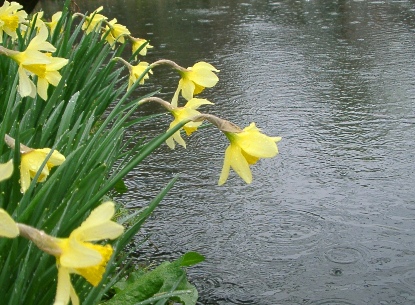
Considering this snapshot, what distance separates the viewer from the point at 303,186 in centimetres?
357

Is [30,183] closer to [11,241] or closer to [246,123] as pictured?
[11,241]

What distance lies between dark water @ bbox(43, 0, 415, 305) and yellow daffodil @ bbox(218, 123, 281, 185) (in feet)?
4.07

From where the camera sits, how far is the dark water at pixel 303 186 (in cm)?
267

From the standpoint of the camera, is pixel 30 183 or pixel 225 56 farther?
pixel 225 56

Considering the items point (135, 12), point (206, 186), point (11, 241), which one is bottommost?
point (135, 12)

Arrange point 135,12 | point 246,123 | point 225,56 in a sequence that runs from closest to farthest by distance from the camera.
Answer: point 246,123
point 225,56
point 135,12

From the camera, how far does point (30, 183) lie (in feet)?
4.60

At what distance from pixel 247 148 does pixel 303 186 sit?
2.25 m

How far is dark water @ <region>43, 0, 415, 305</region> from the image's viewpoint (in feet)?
8.77

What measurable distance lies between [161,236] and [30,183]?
5.58 feet

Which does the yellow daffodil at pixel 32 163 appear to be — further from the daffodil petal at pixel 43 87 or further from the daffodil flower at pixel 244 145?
the daffodil petal at pixel 43 87

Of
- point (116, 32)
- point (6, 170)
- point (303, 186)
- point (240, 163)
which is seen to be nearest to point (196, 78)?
point (240, 163)

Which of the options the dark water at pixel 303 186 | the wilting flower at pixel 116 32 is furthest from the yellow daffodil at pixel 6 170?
the wilting flower at pixel 116 32

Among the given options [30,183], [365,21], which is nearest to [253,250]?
[30,183]
